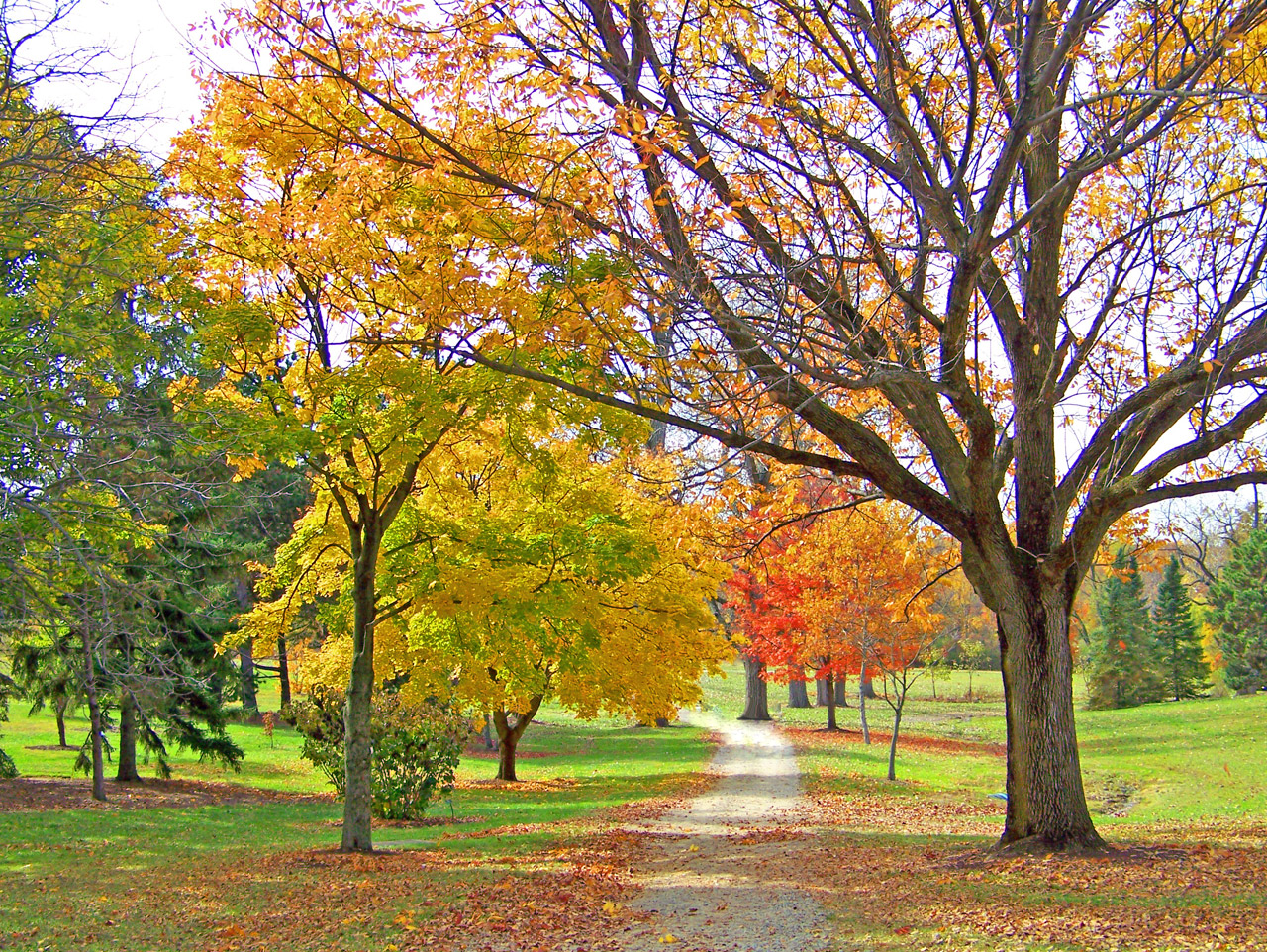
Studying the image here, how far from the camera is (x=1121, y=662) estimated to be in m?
47.5

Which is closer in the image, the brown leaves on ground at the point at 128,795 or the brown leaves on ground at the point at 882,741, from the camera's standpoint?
the brown leaves on ground at the point at 128,795

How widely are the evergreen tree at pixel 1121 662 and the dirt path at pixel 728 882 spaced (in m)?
34.9

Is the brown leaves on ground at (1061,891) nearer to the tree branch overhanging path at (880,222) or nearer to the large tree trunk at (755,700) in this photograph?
the tree branch overhanging path at (880,222)

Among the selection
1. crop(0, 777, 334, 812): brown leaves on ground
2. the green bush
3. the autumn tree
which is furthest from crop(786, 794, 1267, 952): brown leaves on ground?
crop(0, 777, 334, 812): brown leaves on ground

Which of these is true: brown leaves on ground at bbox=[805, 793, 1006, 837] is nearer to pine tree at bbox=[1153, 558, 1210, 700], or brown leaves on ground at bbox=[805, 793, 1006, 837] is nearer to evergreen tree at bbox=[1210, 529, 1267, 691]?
evergreen tree at bbox=[1210, 529, 1267, 691]

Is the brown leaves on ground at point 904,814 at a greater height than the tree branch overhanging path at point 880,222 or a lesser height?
lesser

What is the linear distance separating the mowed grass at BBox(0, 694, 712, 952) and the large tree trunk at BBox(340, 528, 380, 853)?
1.55 ft

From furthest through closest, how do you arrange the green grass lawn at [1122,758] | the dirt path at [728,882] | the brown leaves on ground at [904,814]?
the green grass lawn at [1122,758] → the brown leaves on ground at [904,814] → the dirt path at [728,882]

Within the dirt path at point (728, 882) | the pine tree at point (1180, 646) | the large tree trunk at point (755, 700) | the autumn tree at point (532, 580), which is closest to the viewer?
the dirt path at point (728, 882)

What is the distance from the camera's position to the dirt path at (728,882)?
7234mm

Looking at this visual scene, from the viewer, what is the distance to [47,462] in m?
6.49

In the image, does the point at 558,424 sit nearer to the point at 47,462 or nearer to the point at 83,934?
the point at 47,462

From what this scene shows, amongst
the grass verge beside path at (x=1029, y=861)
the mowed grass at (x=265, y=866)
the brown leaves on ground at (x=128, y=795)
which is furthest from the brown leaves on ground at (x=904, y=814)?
the brown leaves on ground at (x=128, y=795)

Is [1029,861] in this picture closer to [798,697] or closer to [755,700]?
[755,700]
